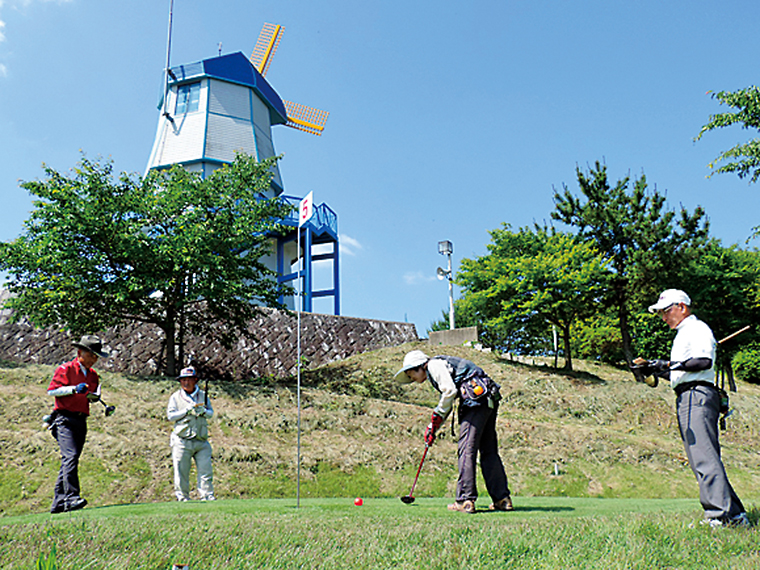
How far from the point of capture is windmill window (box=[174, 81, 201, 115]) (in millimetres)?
32531

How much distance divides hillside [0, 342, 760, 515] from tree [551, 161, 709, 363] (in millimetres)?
10236

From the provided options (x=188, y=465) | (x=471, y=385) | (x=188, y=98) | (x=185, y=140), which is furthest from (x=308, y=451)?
(x=188, y=98)

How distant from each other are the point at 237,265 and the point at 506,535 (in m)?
15.1

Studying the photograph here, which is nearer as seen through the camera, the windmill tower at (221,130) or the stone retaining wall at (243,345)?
the stone retaining wall at (243,345)

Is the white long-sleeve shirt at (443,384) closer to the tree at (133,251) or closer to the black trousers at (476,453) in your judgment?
the black trousers at (476,453)

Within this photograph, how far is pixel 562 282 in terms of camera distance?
954 inches

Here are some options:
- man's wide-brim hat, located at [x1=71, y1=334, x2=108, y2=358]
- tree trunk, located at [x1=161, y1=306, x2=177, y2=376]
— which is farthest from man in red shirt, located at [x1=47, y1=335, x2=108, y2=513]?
tree trunk, located at [x1=161, y1=306, x2=177, y2=376]

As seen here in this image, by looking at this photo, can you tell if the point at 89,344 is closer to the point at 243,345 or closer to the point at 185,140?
the point at 243,345

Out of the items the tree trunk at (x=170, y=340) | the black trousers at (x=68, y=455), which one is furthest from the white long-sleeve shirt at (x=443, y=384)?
the tree trunk at (x=170, y=340)

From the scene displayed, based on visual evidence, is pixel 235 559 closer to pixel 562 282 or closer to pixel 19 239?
pixel 19 239

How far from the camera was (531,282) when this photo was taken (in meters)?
24.8

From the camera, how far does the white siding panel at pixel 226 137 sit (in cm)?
3167

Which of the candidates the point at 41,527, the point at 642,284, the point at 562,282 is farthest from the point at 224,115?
the point at 41,527

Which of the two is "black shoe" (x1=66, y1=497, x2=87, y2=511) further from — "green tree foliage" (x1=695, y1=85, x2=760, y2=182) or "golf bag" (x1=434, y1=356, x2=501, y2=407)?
"green tree foliage" (x1=695, y1=85, x2=760, y2=182)
